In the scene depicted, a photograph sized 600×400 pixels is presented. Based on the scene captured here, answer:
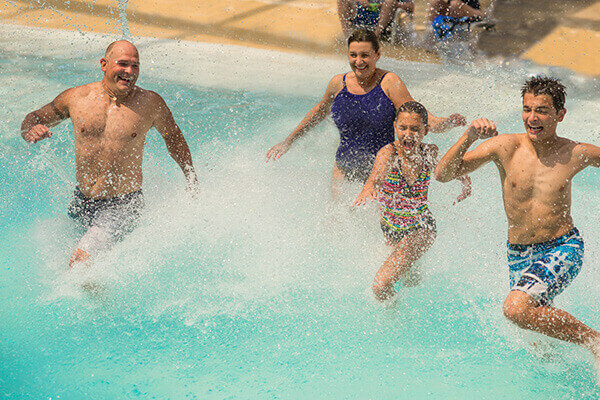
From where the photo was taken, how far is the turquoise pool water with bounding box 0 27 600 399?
11.5 feet

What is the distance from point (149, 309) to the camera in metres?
3.99

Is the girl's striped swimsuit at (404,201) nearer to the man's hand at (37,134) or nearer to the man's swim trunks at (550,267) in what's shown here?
the man's swim trunks at (550,267)

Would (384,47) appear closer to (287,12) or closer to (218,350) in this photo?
(287,12)

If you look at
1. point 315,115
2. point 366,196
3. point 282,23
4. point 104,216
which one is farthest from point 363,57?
point 282,23

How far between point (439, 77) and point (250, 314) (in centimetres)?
406

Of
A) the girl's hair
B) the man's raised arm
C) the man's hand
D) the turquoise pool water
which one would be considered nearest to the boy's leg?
the turquoise pool water

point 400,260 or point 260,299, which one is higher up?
point 400,260

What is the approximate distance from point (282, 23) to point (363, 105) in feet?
16.6

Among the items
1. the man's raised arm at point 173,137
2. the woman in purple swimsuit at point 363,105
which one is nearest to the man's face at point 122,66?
the man's raised arm at point 173,137

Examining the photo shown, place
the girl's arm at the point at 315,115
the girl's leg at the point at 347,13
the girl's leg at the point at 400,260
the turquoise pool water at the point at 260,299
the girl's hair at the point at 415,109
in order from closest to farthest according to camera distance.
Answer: the turquoise pool water at the point at 260,299
the girl's hair at the point at 415,109
the girl's leg at the point at 400,260
the girl's arm at the point at 315,115
the girl's leg at the point at 347,13

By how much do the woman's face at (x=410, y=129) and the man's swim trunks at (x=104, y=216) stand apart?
168 cm

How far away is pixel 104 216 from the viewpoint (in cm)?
405

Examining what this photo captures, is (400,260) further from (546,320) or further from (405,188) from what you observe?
(546,320)

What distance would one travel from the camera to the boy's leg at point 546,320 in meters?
3.18
